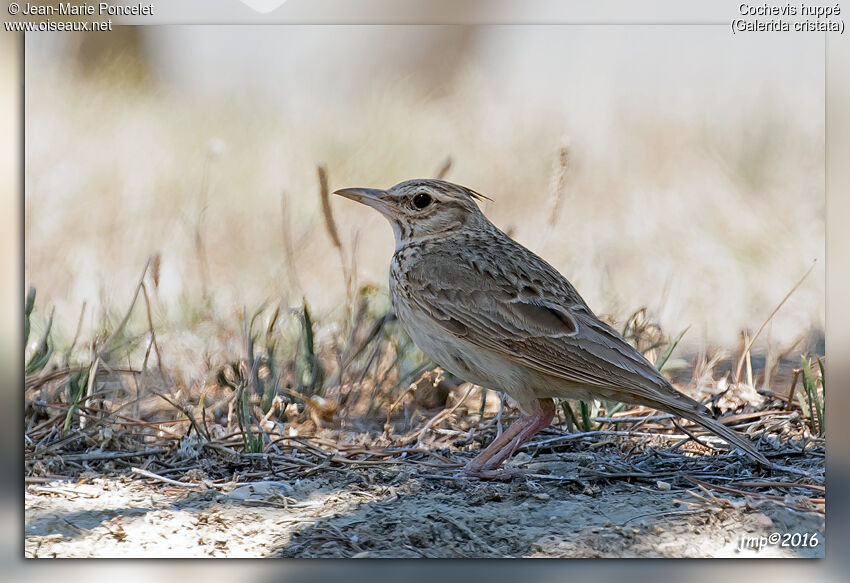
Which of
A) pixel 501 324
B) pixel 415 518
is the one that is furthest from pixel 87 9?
pixel 415 518

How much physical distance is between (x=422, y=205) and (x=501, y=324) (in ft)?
2.30

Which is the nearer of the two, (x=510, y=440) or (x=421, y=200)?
(x=510, y=440)

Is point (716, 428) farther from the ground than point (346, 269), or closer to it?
closer to it

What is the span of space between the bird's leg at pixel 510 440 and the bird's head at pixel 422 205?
3.00ft

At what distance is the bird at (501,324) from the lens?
481 centimetres

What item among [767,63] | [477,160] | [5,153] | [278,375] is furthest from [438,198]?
[5,153]

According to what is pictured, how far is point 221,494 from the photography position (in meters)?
4.85

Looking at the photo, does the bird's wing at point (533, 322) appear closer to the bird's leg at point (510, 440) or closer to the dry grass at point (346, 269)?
the bird's leg at point (510, 440)

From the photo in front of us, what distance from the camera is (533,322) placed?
4934 mm

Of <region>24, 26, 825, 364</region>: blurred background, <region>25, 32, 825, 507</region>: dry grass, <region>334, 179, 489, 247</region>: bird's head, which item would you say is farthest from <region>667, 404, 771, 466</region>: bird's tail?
<region>334, 179, 489, 247</region>: bird's head

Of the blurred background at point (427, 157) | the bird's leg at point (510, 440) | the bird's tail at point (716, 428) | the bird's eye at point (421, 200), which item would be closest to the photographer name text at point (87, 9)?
the blurred background at point (427, 157)

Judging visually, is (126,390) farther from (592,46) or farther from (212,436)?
(592,46)

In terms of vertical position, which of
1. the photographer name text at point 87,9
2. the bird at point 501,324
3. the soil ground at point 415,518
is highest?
the photographer name text at point 87,9

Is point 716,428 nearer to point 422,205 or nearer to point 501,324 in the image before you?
point 501,324
